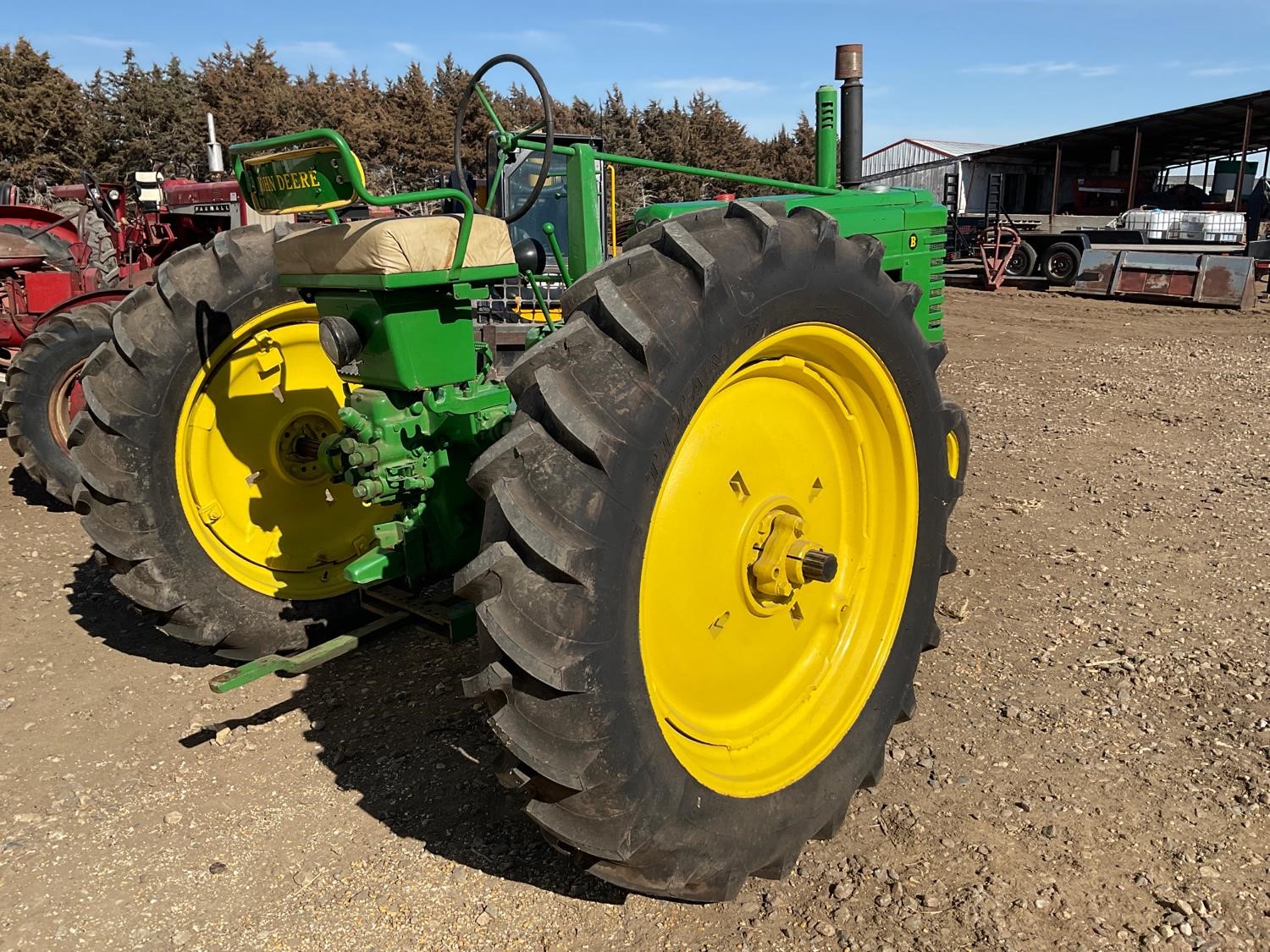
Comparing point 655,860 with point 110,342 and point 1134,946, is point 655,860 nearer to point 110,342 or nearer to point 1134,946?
point 1134,946

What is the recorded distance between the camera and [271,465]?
3420 mm

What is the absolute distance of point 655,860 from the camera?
1891 millimetres

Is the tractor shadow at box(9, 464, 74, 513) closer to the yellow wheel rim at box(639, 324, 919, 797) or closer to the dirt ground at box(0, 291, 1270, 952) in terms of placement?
the dirt ground at box(0, 291, 1270, 952)

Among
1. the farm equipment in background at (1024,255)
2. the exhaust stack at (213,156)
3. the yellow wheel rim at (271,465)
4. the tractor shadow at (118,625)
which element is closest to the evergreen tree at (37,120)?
the exhaust stack at (213,156)

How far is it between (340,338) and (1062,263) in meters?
17.6

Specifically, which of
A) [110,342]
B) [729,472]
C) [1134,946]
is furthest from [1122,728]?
[110,342]

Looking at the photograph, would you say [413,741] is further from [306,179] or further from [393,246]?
[306,179]

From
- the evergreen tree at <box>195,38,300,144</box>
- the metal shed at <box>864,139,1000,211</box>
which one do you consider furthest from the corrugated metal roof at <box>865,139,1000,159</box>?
the evergreen tree at <box>195,38,300,144</box>

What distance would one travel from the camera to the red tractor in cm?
563

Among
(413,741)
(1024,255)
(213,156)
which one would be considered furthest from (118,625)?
(1024,255)

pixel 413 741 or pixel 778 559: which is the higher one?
pixel 778 559

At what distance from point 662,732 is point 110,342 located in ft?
7.71

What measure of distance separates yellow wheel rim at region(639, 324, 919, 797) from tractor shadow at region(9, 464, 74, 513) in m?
4.94

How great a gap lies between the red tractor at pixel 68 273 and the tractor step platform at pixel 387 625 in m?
2.75
